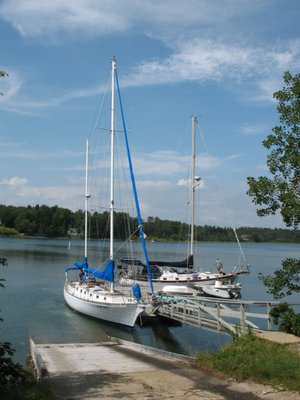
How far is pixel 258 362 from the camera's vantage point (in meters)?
11.1

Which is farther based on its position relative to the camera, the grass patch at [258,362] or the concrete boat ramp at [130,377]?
the grass patch at [258,362]

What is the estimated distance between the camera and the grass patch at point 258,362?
33.5 feet

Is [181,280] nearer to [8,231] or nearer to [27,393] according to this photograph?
[27,393]

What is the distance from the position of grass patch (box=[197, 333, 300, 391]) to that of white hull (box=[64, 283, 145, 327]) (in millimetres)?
12690

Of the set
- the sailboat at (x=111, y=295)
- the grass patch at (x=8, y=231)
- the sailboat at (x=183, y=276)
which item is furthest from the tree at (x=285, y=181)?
the grass patch at (x=8, y=231)

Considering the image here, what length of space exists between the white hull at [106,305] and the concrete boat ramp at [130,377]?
9.37m

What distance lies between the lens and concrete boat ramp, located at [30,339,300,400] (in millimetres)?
9852

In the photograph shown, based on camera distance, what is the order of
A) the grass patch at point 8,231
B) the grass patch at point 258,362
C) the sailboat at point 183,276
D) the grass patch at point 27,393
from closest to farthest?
the grass patch at point 27,393
the grass patch at point 258,362
the sailboat at point 183,276
the grass patch at point 8,231

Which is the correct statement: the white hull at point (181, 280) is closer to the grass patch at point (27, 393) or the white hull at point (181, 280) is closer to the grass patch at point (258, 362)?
the grass patch at point (258, 362)

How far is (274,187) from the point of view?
13.0 m

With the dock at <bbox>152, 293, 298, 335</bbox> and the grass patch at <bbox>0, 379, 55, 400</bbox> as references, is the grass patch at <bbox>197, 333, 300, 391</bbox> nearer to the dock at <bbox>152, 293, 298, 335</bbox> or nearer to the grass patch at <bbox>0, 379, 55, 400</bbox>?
the dock at <bbox>152, 293, 298, 335</bbox>

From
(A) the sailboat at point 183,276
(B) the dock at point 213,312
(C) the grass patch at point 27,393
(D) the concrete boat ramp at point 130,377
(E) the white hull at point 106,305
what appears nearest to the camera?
(C) the grass patch at point 27,393

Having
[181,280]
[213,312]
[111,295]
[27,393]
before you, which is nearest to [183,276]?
[181,280]

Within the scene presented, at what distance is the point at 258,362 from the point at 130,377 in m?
3.02
